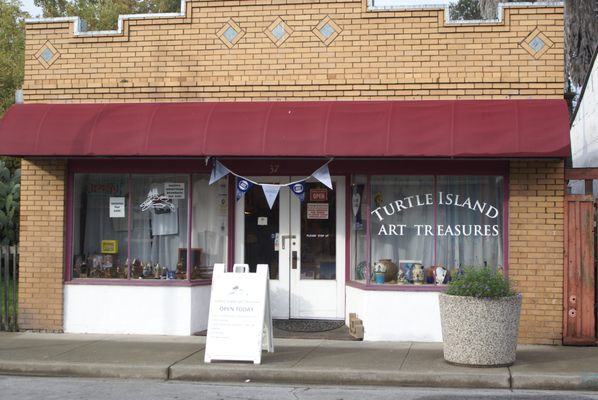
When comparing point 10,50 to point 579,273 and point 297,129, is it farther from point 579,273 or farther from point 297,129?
point 579,273

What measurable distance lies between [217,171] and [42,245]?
2907mm

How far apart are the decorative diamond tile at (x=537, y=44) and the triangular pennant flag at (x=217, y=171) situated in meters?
4.58

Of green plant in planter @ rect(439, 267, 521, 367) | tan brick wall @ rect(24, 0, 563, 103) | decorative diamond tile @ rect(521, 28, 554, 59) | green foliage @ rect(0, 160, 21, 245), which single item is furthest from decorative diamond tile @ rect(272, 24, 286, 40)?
green foliage @ rect(0, 160, 21, 245)

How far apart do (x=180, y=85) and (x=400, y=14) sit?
336 cm

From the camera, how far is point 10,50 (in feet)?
97.0

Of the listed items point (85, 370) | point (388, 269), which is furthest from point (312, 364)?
point (85, 370)

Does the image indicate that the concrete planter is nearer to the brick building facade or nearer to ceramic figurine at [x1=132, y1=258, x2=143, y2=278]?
the brick building facade

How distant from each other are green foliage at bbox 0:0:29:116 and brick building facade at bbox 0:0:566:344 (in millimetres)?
15286

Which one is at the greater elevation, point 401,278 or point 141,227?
point 141,227

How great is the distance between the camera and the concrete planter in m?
9.09

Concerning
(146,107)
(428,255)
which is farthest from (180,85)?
(428,255)

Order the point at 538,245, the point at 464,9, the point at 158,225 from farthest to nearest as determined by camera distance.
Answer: the point at 464,9, the point at 158,225, the point at 538,245

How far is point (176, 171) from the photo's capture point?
38.3 feet

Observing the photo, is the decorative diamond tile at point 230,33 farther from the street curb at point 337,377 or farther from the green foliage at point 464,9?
the green foliage at point 464,9
